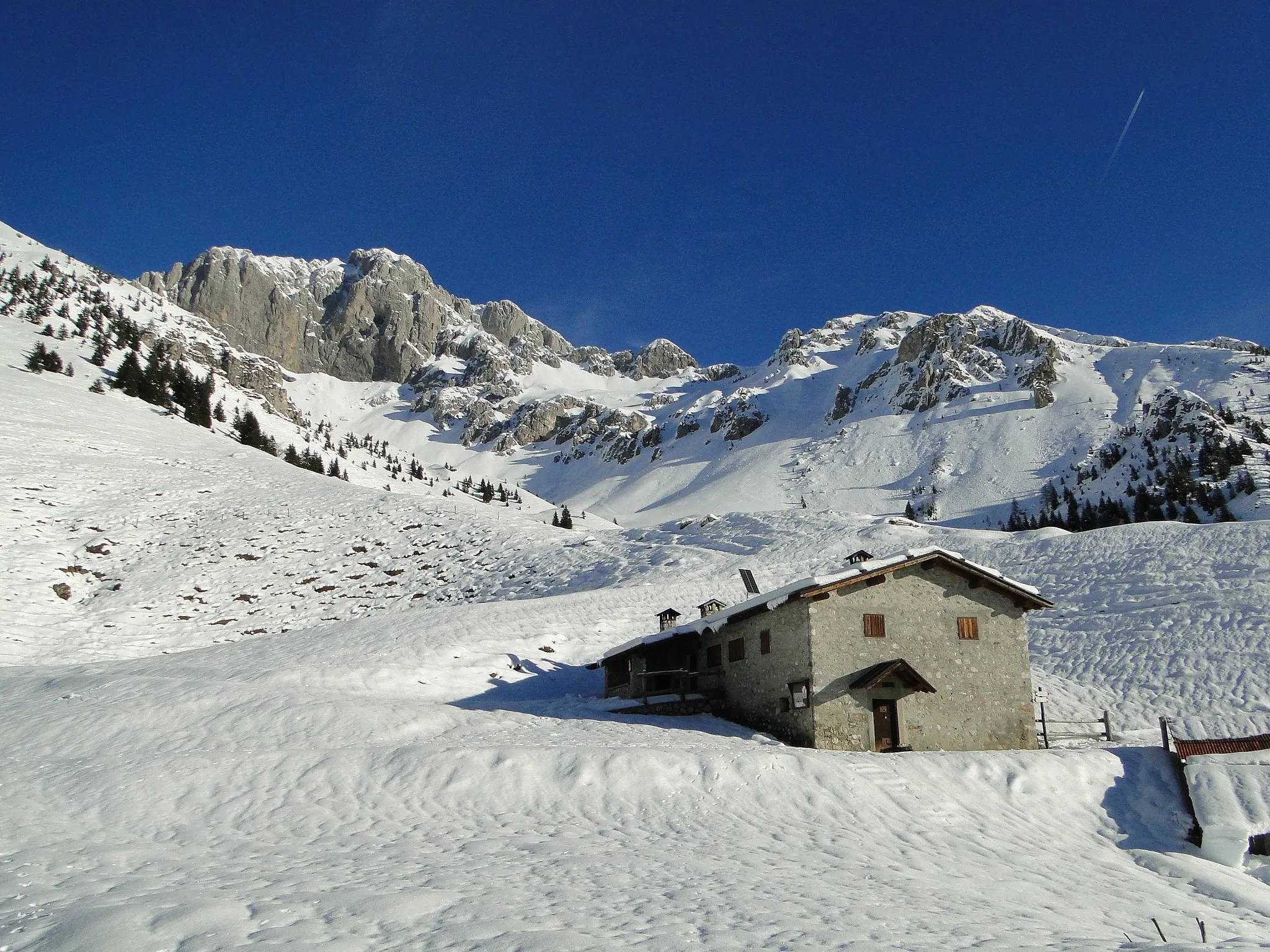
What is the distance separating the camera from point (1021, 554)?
162 feet

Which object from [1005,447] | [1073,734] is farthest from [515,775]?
[1005,447]

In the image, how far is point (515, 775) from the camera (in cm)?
1822

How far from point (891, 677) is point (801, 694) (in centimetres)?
310

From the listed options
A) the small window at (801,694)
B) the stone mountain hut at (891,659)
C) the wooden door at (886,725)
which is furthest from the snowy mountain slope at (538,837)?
the wooden door at (886,725)

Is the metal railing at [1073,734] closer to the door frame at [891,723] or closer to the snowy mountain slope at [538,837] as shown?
the snowy mountain slope at [538,837]

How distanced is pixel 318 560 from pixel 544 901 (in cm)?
4331

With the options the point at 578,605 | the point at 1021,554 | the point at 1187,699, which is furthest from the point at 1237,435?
the point at 578,605

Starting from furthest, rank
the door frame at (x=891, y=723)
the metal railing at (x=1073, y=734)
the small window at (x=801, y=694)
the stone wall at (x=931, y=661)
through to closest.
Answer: the metal railing at (x=1073, y=734), the door frame at (x=891, y=723), the stone wall at (x=931, y=661), the small window at (x=801, y=694)

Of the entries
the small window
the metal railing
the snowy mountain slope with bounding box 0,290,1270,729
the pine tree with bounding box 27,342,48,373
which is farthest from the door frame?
the pine tree with bounding box 27,342,48,373

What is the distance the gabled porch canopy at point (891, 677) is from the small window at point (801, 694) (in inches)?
60.5

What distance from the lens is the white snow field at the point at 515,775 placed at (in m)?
10.5

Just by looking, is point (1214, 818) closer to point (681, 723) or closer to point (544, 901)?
A: point (681, 723)

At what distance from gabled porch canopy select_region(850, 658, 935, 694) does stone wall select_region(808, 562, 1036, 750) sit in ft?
0.77

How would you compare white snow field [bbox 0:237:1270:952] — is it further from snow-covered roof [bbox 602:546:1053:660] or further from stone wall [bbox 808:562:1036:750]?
snow-covered roof [bbox 602:546:1053:660]
